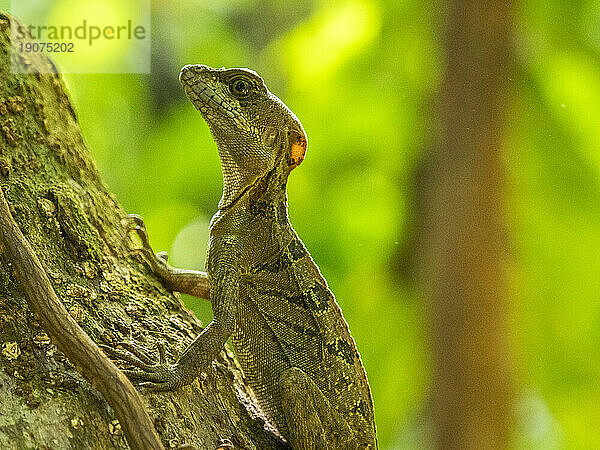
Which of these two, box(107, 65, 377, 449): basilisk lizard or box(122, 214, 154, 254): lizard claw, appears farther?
box(122, 214, 154, 254): lizard claw

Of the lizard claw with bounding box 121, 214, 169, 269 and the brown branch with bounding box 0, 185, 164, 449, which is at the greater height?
the brown branch with bounding box 0, 185, 164, 449

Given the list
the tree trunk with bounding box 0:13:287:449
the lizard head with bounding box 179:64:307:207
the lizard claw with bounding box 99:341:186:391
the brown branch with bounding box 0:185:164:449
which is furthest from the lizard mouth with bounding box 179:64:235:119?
the brown branch with bounding box 0:185:164:449

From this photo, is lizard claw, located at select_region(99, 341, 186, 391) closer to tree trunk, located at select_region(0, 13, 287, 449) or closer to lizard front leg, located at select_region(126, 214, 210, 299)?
tree trunk, located at select_region(0, 13, 287, 449)

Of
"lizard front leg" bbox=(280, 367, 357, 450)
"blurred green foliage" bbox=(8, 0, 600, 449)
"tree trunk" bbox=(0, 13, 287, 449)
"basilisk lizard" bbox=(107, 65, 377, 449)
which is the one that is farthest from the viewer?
"blurred green foliage" bbox=(8, 0, 600, 449)

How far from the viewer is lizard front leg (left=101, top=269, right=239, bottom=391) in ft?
9.22

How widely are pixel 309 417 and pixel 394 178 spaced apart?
3.85 metres

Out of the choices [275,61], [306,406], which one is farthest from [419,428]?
[306,406]

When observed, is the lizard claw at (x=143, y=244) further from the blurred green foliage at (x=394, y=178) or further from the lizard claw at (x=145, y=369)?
the blurred green foliage at (x=394, y=178)

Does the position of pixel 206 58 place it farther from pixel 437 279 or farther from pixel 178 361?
pixel 178 361

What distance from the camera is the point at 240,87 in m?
3.53

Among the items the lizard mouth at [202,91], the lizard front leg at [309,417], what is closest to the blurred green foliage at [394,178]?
the lizard front leg at [309,417]

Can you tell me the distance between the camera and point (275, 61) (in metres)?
6.83

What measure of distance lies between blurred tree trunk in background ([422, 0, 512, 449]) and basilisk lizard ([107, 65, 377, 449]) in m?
1.25

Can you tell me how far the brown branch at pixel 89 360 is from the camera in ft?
7.50
